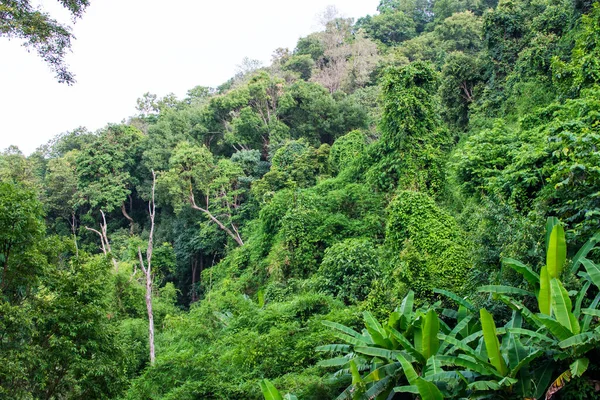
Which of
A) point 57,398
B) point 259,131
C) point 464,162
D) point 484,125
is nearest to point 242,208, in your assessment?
point 259,131

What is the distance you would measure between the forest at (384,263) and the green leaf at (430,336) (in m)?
0.02

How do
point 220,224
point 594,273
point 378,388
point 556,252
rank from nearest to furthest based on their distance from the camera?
1. point 594,273
2. point 556,252
3. point 378,388
4. point 220,224

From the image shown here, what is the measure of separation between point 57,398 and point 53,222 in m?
24.3

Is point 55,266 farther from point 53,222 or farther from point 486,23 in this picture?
point 53,222

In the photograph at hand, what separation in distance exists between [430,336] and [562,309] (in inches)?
57.4

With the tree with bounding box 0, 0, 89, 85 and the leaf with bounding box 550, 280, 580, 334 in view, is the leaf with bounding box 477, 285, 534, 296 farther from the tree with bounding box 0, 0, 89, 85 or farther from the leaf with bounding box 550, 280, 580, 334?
the tree with bounding box 0, 0, 89, 85

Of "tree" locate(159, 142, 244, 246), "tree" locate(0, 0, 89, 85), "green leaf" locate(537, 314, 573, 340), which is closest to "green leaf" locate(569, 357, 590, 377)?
"green leaf" locate(537, 314, 573, 340)

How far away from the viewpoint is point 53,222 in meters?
28.8

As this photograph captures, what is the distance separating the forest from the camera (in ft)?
18.1

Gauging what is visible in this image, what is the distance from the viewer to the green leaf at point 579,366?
14.2 feet

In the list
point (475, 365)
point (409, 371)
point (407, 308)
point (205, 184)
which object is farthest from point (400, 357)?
point (205, 184)

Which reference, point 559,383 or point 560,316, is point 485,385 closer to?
point 559,383

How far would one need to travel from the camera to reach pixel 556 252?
549cm

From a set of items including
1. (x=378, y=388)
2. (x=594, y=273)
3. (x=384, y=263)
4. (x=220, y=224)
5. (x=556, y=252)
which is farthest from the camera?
(x=220, y=224)
